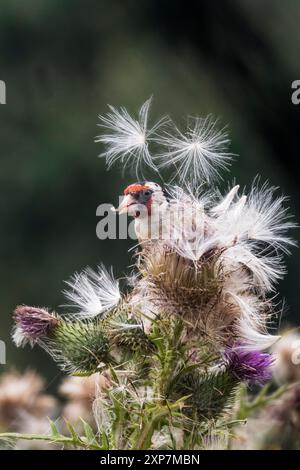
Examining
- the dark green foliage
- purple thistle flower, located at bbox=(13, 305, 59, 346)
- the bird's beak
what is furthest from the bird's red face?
the dark green foliage

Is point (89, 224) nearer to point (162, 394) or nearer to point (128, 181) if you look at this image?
point (128, 181)

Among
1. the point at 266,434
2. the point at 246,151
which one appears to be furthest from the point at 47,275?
the point at 266,434

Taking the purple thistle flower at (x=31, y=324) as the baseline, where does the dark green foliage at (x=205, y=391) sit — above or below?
below

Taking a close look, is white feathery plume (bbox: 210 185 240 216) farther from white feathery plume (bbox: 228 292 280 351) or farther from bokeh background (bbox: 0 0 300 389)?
bokeh background (bbox: 0 0 300 389)

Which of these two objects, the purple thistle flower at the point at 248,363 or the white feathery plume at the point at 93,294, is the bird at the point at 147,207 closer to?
the white feathery plume at the point at 93,294

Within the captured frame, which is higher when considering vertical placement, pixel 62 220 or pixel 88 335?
pixel 62 220

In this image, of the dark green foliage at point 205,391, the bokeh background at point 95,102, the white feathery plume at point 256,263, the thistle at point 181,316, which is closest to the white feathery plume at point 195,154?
the thistle at point 181,316

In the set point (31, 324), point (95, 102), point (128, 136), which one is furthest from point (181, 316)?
point (95, 102)
